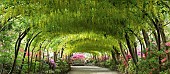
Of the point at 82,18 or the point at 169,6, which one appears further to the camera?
the point at 82,18

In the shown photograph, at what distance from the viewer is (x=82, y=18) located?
34.7 ft

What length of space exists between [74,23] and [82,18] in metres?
1.04

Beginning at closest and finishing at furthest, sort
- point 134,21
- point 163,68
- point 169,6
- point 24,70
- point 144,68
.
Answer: point 169,6
point 163,68
point 134,21
point 144,68
point 24,70

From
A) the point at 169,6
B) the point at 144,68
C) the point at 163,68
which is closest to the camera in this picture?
the point at 169,6

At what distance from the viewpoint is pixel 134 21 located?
1003 centimetres

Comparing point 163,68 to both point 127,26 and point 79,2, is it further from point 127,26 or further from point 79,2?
point 79,2

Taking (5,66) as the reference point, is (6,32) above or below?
above

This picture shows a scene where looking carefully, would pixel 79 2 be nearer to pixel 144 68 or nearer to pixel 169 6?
pixel 169 6

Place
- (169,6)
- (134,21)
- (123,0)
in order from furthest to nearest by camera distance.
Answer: (134,21)
(123,0)
(169,6)

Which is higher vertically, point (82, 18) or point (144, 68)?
point (82, 18)

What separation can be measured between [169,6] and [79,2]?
227 cm

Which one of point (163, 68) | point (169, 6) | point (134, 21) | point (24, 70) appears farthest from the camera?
point (24, 70)

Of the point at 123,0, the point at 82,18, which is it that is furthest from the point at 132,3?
the point at 82,18

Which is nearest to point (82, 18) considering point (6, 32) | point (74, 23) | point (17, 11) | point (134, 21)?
point (74, 23)
